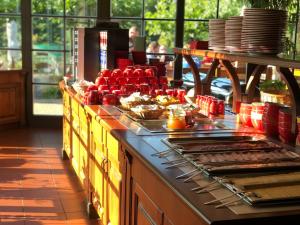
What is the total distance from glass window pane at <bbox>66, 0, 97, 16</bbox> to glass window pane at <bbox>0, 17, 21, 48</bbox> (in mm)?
717

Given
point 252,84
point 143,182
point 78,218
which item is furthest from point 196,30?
point 143,182

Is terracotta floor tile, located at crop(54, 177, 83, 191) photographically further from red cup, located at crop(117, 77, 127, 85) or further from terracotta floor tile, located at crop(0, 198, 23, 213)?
red cup, located at crop(117, 77, 127, 85)

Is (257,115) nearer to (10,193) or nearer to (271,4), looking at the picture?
(10,193)

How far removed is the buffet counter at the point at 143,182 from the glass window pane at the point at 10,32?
9.62 feet

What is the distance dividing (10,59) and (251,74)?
14.8 feet

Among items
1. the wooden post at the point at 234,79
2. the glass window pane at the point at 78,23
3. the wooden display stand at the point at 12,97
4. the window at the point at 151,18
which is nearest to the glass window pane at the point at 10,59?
the wooden display stand at the point at 12,97

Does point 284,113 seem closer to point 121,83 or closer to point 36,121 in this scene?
point 121,83

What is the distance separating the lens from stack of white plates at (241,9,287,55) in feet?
7.39

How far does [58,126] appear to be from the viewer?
6.91 m

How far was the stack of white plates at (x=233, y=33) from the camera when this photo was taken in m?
2.50

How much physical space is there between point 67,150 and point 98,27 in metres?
1.30

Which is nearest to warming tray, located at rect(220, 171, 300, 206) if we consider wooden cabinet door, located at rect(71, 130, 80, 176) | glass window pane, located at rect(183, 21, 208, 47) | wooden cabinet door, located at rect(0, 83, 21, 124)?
wooden cabinet door, located at rect(71, 130, 80, 176)

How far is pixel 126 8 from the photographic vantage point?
665 cm

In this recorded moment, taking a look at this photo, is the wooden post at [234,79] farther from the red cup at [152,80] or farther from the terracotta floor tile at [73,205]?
the terracotta floor tile at [73,205]
